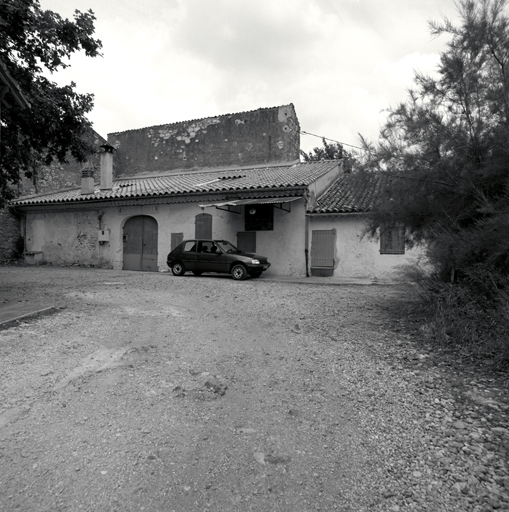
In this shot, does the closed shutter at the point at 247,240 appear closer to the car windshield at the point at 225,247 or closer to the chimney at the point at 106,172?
the car windshield at the point at 225,247

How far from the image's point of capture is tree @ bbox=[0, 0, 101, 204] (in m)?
8.45

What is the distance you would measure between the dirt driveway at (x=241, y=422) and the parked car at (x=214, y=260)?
7.30 m

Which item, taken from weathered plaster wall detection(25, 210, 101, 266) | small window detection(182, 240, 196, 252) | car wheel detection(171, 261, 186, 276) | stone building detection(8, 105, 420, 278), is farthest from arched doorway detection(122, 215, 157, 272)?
small window detection(182, 240, 196, 252)

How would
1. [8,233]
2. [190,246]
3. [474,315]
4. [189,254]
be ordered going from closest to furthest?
[474,315] → [189,254] → [190,246] → [8,233]

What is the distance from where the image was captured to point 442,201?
5777mm

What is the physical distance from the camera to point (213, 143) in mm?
21672

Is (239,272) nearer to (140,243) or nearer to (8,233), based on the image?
(140,243)

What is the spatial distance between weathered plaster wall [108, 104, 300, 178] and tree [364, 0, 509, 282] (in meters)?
14.4

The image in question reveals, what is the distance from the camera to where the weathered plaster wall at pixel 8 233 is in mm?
19062

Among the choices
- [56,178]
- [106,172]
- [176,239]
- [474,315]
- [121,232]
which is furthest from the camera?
[56,178]

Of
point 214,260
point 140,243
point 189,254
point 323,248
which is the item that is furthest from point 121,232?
point 323,248

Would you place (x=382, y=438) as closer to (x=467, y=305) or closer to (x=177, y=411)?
(x=177, y=411)

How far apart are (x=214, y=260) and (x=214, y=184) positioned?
4723mm

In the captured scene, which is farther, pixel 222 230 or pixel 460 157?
pixel 222 230
